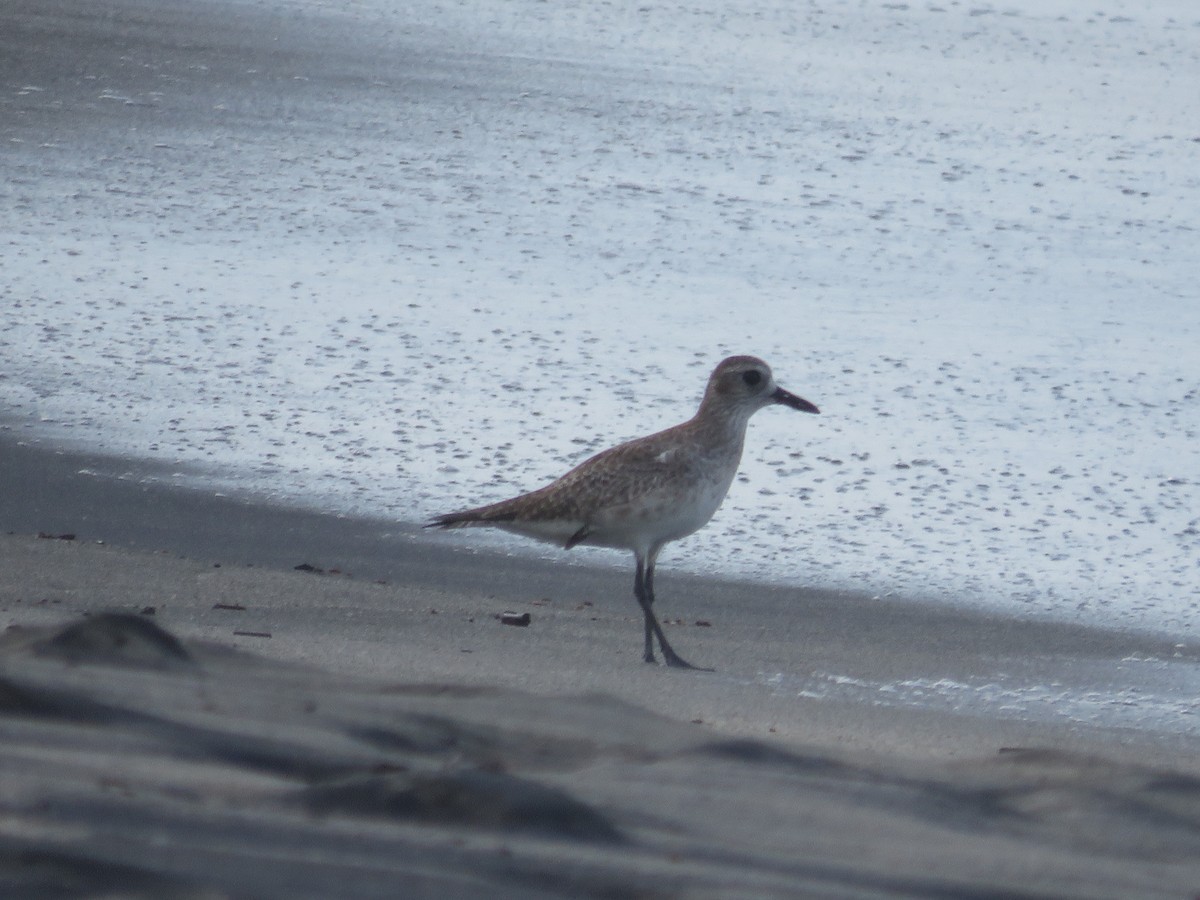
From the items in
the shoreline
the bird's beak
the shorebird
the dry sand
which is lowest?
the shoreline

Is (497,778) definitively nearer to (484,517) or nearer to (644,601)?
(644,601)

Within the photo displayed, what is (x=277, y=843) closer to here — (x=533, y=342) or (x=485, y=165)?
(x=533, y=342)

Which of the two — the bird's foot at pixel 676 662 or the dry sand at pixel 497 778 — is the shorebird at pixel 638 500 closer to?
the bird's foot at pixel 676 662

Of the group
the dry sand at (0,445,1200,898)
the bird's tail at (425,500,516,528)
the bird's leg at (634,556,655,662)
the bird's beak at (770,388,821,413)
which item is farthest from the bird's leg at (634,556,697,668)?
the bird's beak at (770,388,821,413)

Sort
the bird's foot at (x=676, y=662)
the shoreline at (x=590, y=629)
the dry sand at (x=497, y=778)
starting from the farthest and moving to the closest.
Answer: the bird's foot at (x=676, y=662) → the shoreline at (x=590, y=629) → the dry sand at (x=497, y=778)

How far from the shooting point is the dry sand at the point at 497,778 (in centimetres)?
248

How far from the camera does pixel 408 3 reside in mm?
13961

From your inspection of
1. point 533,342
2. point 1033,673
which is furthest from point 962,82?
point 1033,673

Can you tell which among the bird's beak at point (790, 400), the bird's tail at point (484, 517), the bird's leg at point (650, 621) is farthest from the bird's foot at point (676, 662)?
the bird's beak at point (790, 400)

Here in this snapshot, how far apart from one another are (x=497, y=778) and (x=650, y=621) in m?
2.10

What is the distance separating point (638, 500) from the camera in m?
5.04

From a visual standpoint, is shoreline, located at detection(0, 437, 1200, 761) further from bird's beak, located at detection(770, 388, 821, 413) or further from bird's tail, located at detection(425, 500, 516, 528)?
bird's beak, located at detection(770, 388, 821, 413)

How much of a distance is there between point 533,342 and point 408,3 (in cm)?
692

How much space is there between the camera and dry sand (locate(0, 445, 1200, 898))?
2480 millimetres
